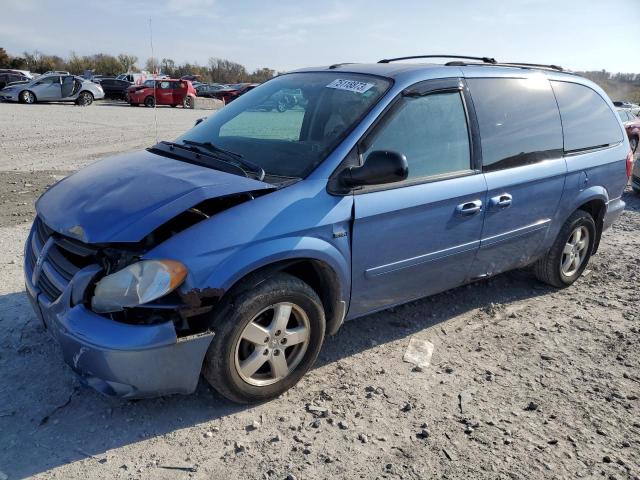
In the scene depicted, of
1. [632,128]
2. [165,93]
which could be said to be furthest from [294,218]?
[165,93]

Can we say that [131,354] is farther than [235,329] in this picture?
No

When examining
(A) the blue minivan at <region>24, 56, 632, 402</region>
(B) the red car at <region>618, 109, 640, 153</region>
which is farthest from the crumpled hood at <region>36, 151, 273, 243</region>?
(B) the red car at <region>618, 109, 640, 153</region>

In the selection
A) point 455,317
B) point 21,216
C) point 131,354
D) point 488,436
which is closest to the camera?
point 131,354

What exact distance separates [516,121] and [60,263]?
10.7 feet

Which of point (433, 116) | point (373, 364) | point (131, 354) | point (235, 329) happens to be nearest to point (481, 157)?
point (433, 116)

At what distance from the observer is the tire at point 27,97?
25109 millimetres

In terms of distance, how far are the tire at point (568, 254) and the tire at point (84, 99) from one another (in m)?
26.3

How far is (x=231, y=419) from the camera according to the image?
9.41ft

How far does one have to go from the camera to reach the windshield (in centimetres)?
→ 321

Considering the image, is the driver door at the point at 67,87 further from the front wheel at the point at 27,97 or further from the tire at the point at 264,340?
the tire at the point at 264,340

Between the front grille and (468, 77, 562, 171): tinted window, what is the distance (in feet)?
8.69

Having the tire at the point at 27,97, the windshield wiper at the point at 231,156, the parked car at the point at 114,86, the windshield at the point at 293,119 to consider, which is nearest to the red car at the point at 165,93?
the parked car at the point at 114,86

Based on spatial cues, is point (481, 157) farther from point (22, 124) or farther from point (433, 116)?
point (22, 124)

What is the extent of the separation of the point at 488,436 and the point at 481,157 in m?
1.87
